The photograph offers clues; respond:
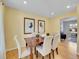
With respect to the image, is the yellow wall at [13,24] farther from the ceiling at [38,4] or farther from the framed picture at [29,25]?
the ceiling at [38,4]

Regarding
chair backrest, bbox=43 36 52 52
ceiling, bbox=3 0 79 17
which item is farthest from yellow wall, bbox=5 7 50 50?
chair backrest, bbox=43 36 52 52

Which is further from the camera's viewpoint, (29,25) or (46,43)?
(29,25)

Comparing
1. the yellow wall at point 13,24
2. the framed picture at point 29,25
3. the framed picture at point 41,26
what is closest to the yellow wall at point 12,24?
the yellow wall at point 13,24

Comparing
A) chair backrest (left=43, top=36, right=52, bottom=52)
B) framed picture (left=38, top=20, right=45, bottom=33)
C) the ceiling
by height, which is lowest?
chair backrest (left=43, top=36, right=52, bottom=52)

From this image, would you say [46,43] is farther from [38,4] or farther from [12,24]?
[12,24]

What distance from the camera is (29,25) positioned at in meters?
6.51

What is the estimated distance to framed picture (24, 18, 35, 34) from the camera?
6253mm

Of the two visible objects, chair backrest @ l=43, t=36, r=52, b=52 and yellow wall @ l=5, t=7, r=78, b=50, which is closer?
chair backrest @ l=43, t=36, r=52, b=52

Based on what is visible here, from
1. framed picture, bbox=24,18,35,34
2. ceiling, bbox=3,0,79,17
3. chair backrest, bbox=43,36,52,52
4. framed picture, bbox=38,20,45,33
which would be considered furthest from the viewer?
framed picture, bbox=38,20,45,33

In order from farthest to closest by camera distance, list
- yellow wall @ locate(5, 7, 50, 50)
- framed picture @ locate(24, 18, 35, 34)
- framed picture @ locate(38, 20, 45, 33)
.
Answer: framed picture @ locate(38, 20, 45, 33) → framed picture @ locate(24, 18, 35, 34) → yellow wall @ locate(5, 7, 50, 50)

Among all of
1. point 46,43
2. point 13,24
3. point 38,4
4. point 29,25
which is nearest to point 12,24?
point 13,24

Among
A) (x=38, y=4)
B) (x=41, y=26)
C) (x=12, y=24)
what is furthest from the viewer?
(x=41, y=26)

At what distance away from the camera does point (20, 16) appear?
5941mm

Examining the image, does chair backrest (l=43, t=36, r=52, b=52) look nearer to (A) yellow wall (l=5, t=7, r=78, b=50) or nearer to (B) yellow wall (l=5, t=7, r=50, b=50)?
(A) yellow wall (l=5, t=7, r=78, b=50)
